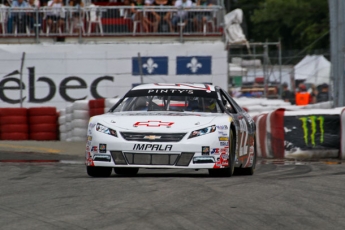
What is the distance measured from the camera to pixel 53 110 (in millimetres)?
22828

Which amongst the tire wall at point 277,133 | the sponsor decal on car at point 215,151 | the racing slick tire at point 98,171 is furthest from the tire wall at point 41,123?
the sponsor decal on car at point 215,151

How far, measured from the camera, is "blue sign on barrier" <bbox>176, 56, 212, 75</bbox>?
2611 centimetres

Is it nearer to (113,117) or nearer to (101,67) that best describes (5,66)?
(101,67)

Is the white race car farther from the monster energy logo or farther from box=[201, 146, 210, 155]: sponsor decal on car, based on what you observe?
the monster energy logo

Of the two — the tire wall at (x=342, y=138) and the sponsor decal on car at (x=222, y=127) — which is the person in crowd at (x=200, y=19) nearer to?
the tire wall at (x=342, y=138)

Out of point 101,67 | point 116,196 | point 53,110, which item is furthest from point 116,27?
point 116,196

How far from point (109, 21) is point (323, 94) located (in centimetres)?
888

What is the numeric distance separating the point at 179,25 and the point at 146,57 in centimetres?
163

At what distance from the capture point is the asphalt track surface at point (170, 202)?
638 centimetres

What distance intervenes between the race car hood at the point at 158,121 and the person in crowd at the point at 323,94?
71.5 ft

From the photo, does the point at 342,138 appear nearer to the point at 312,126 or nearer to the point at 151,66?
the point at 312,126

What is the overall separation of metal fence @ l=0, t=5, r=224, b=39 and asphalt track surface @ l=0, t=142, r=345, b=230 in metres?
16.5

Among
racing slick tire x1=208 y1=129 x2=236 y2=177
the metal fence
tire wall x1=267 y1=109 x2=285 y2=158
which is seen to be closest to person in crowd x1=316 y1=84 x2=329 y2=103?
the metal fence

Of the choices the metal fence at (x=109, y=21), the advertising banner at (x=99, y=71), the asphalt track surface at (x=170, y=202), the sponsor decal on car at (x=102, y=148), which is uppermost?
the metal fence at (x=109, y=21)
